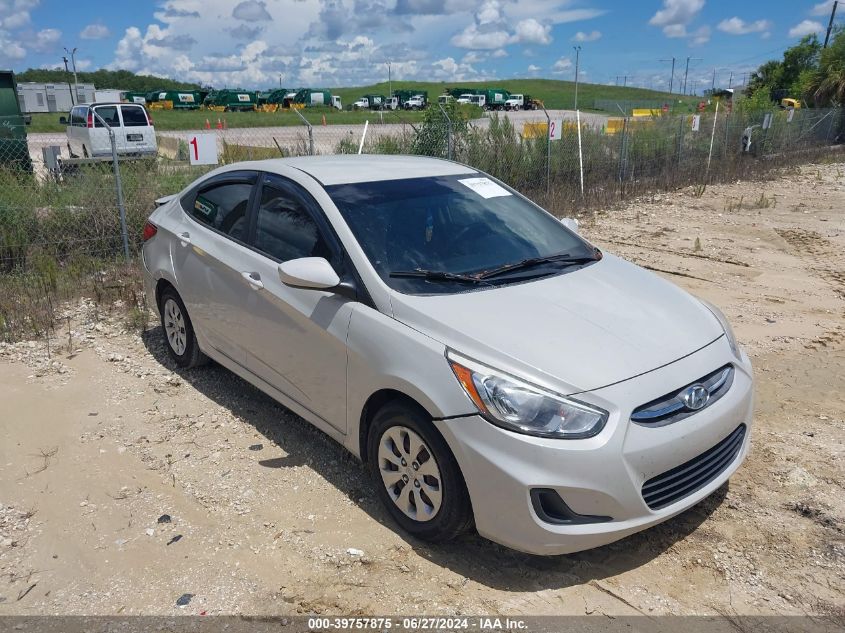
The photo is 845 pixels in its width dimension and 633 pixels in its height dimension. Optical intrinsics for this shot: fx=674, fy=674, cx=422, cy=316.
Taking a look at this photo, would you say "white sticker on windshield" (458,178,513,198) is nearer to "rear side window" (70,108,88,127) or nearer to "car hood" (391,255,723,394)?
"car hood" (391,255,723,394)

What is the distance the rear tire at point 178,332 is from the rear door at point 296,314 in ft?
3.35

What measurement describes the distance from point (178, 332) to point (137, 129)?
52.4 feet

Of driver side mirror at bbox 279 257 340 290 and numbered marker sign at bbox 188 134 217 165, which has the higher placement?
numbered marker sign at bbox 188 134 217 165

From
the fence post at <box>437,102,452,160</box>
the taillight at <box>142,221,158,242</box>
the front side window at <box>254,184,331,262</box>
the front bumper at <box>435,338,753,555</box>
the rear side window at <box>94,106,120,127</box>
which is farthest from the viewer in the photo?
the rear side window at <box>94,106,120,127</box>

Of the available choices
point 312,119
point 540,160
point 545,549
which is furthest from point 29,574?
point 312,119

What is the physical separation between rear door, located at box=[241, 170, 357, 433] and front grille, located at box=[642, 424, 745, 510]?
156 centimetres

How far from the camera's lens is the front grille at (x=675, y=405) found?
2.81 m

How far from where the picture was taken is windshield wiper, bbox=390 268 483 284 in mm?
3438

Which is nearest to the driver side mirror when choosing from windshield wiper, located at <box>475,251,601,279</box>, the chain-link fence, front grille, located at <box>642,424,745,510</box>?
windshield wiper, located at <box>475,251,601,279</box>

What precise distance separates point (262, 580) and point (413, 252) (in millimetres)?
1763

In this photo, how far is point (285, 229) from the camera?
4.01 metres

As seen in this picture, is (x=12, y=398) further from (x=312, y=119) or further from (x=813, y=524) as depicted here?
(x=312, y=119)

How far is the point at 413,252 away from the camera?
3588 millimetres

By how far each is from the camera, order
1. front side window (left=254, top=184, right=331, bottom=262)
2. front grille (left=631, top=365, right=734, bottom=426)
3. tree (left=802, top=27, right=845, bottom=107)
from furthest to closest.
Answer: tree (left=802, top=27, right=845, bottom=107) → front side window (left=254, top=184, right=331, bottom=262) → front grille (left=631, top=365, right=734, bottom=426)
